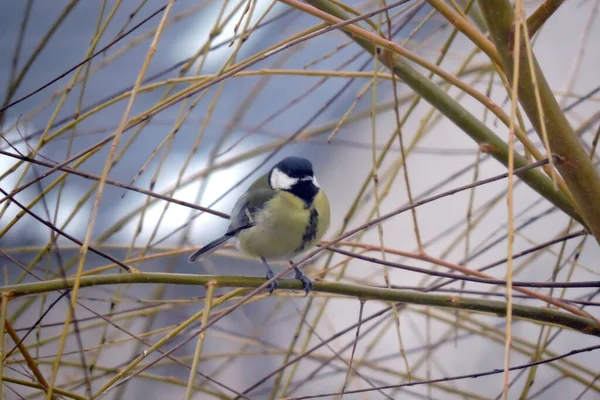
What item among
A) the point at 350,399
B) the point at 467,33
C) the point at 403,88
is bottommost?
the point at 467,33

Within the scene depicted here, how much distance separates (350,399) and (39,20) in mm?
1820

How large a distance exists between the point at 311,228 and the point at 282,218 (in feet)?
0.22

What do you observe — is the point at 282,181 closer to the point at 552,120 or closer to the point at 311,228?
the point at 311,228

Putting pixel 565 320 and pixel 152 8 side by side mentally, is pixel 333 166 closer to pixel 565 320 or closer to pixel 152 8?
pixel 152 8

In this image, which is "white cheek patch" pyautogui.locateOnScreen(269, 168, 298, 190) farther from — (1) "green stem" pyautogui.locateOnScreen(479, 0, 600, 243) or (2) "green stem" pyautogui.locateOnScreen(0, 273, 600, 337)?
(1) "green stem" pyautogui.locateOnScreen(479, 0, 600, 243)

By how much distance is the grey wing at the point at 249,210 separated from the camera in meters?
1.42

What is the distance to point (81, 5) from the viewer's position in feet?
7.61

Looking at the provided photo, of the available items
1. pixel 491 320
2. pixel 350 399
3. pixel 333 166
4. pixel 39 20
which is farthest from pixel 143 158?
pixel 491 320

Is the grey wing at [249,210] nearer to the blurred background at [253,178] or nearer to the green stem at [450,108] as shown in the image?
the blurred background at [253,178]

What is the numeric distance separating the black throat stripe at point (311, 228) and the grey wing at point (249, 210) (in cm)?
12

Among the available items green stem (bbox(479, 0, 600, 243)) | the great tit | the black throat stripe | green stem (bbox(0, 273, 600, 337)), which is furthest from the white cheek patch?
green stem (bbox(479, 0, 600, 243))

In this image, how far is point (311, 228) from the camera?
134 centimetres

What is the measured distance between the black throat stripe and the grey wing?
0.41ft

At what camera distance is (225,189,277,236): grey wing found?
4.65 feet
